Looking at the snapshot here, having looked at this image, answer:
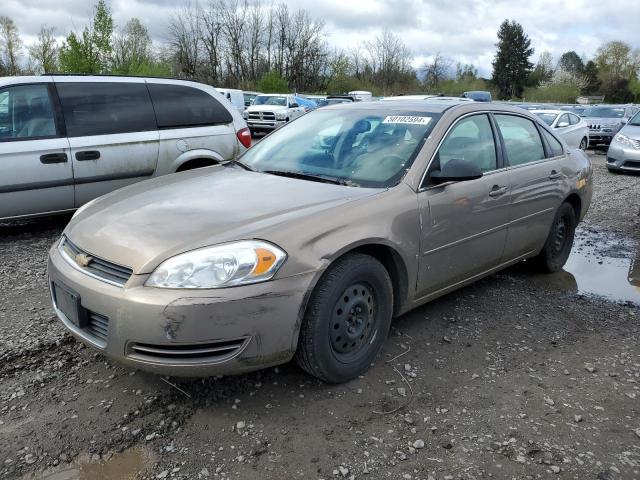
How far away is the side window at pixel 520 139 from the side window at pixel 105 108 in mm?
3962

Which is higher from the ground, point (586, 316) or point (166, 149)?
point (166, 149)

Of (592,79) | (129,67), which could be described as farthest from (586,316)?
(592,79)

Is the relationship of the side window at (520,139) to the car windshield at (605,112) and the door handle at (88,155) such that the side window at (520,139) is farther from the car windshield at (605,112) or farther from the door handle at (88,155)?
the car windshield at (605,112)

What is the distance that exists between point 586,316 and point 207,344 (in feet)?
10.3

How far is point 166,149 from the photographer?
633cm

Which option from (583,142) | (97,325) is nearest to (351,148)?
(97,325)

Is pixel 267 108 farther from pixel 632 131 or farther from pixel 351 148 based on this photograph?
pixel 351 148

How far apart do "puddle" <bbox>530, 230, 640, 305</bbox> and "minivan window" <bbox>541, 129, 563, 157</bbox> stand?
116 cm

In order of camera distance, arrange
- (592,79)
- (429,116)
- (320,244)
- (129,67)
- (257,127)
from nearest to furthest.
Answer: (320,244) < (429,116) < (257,127) < (129,67) < (592,79)

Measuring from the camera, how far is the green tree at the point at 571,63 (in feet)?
244

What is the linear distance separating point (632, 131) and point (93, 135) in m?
12.0

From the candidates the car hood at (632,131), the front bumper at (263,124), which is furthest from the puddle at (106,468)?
the front bumper at (263,124)

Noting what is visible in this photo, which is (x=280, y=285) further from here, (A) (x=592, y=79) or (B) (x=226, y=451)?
(A) (x=592, y=79)

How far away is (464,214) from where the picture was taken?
12.2 feet
